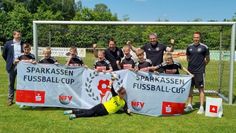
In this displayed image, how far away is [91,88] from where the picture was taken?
34.5 feet

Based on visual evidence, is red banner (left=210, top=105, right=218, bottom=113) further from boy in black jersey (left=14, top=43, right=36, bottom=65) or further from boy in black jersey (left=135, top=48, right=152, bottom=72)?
boy in black jersey (left=14, top=43, right=36, bottom=65)

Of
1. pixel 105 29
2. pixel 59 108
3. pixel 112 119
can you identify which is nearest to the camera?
pixel 112 119

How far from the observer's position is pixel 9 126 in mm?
8562

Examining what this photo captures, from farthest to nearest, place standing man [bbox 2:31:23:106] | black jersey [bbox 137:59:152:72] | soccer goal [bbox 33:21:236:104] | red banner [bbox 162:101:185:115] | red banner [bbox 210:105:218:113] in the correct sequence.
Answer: soccer goal [bbox 33:21:236:104] → standing man [bbox 2:31:23:106] → black jersey [bbox 137:59:152:72] → red banner [bbox 162:101:185:115] → red banner [bbox 210:105:218:113]

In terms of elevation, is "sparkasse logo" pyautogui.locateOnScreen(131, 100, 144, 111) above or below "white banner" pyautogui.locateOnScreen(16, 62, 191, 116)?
below

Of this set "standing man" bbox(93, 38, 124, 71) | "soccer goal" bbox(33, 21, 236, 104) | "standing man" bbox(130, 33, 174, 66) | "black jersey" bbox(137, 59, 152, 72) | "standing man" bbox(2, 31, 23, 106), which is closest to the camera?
"black jersey" bbox(137, 59, 152, 72)

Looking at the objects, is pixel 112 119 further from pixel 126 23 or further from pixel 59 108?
pixel 126 23

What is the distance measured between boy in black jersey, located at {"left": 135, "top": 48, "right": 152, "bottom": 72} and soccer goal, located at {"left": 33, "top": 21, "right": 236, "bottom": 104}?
1.91m

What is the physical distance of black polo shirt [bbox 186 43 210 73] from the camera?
1062 centimetres

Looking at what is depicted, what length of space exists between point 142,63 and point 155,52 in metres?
0.65

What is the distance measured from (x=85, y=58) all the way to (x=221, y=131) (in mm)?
9395

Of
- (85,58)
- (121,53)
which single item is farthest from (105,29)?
(121,53)

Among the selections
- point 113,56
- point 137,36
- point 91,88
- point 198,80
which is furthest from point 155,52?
point 137,36

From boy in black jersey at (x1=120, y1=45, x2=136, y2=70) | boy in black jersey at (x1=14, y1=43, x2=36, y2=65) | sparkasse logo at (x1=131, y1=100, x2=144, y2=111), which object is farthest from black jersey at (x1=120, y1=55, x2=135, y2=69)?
boy in black jersey at (x1=14, y1=43, x2=36, y2=65)
